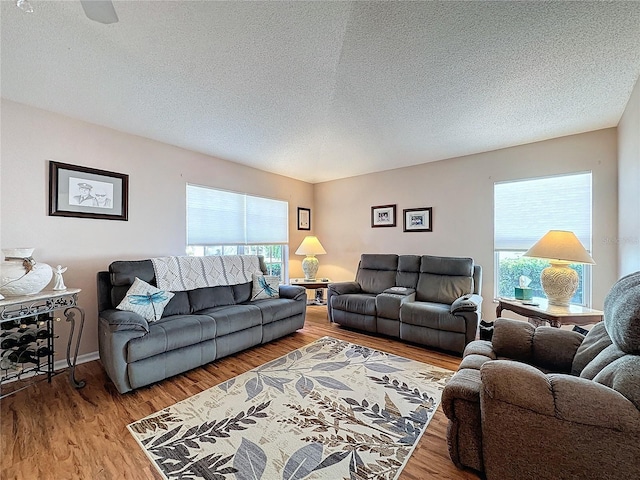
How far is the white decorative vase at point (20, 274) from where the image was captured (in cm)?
205

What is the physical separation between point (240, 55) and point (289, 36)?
424 mm

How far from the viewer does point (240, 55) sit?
6.89 ft

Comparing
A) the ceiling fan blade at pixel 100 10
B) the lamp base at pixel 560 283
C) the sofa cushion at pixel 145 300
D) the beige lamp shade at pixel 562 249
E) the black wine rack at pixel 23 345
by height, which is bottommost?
the black wine rack at pixel 23 345

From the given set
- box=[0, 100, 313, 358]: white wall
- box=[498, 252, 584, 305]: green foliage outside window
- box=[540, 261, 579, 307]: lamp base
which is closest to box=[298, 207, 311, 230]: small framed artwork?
box=[0, 100, 313, 358]: white wall

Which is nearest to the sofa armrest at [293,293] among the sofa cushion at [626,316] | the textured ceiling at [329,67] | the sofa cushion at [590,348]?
the textured ceiling at [329,67]

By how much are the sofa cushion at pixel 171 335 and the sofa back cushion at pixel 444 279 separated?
2.80 m

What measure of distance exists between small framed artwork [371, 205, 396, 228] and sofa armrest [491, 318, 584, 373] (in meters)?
3.04

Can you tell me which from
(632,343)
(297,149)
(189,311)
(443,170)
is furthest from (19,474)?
(443,170)

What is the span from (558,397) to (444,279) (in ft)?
8.83

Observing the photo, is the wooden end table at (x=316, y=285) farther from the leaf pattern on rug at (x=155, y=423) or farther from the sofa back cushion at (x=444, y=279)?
the leaf pattern on rug at (x=155, y=423)

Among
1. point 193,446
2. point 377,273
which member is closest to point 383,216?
point 377,273

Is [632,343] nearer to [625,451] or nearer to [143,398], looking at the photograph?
[625,451]

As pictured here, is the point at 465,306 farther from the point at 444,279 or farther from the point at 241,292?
the point at 241,292

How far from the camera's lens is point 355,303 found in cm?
386
